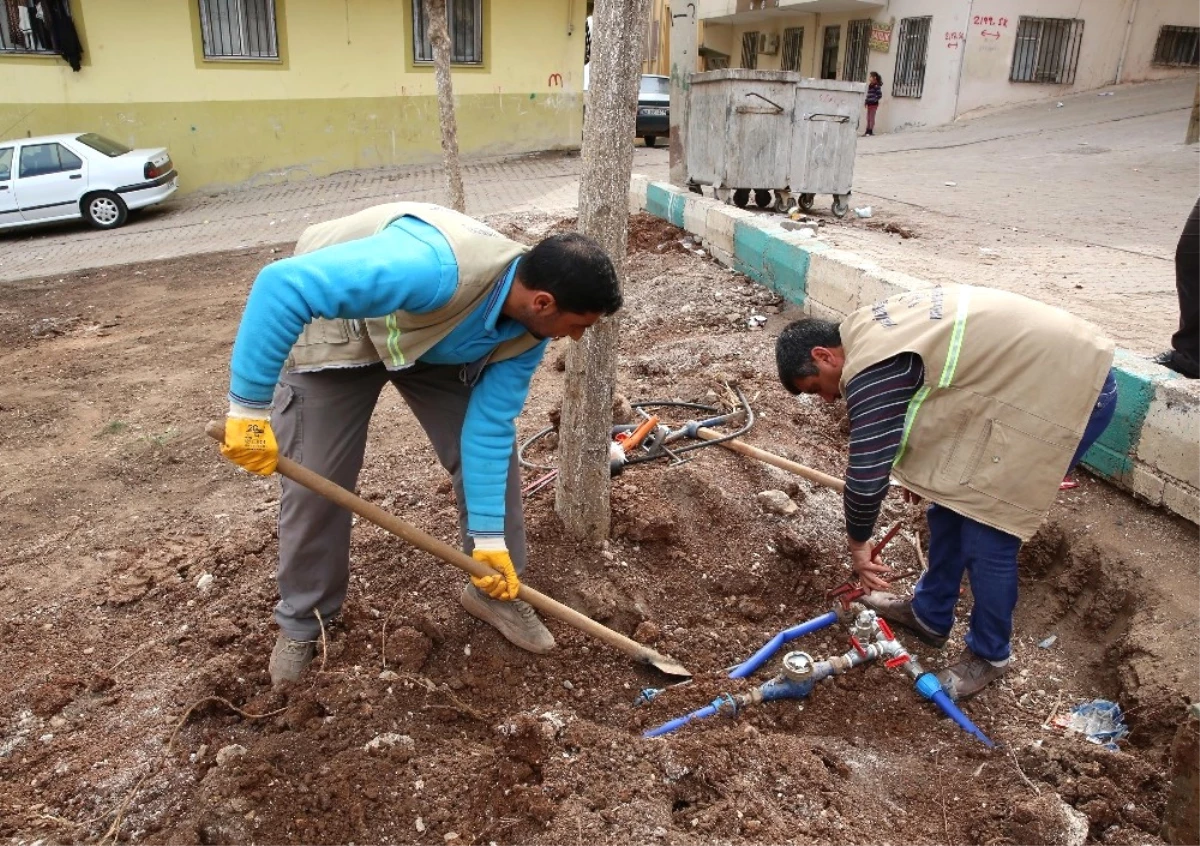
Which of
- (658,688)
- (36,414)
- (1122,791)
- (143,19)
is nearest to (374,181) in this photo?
(143,19)

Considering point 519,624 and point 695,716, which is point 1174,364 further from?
point 519,624

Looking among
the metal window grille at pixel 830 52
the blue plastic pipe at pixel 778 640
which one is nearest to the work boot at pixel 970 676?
the blue plastic pipe at pixel 778 640

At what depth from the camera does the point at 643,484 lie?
3885mm

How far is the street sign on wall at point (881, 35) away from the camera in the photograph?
19.2 metres

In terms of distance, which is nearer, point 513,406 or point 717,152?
Result: point 513,406

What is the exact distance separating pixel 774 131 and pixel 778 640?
20.0 feet

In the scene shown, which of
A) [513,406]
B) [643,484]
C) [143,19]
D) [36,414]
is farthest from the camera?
[143,19]

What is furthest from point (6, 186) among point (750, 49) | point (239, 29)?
point (750, 49)

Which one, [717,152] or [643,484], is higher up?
[717,152]

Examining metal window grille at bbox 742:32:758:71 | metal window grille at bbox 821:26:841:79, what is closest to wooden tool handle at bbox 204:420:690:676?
metal window grille at bbox 821:26:841:79

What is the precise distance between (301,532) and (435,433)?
20.5 inches

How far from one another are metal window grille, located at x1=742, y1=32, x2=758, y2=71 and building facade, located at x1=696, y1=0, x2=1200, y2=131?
599 cm

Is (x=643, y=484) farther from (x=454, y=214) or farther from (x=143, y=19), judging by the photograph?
(x=143, y=19)

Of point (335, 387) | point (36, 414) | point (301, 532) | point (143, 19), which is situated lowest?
point (36, 414)
